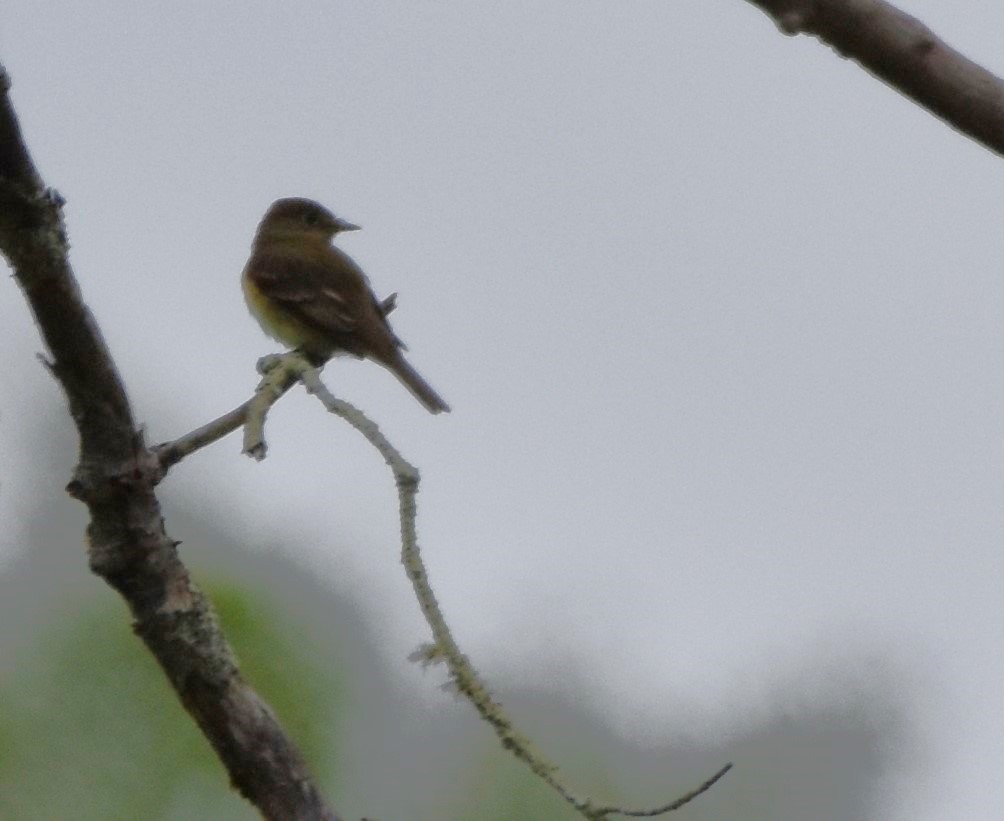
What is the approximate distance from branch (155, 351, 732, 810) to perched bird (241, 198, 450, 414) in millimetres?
4272

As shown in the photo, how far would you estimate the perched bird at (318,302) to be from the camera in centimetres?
781

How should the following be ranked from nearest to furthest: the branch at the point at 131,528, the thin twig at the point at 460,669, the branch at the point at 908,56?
1. the branch at the point at 908,56
2. the thin twig at the point at 460,669
3. the branch at the point at 131,528

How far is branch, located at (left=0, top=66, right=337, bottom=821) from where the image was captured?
260cm

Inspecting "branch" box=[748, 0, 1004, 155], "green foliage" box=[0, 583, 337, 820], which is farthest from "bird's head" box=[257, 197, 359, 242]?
"branch" box=[748, 0, 1004, 155]

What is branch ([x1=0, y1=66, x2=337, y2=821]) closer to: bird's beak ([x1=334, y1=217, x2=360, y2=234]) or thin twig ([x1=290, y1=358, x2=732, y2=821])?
thin twig ([x1=290, y1=358, x2=732, y2=821])

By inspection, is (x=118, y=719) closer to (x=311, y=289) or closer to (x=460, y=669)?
(x=311, y=289)

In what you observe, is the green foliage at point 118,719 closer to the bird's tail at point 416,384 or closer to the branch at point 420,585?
the bird's tail at point 416,384

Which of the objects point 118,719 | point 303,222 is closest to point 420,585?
point 303,222

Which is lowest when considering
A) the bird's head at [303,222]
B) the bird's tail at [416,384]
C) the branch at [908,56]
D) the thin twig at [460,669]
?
the thin twig at [460,669]

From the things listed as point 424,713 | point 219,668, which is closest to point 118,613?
point 424,713

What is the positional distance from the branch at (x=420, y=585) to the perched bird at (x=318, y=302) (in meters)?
4.27

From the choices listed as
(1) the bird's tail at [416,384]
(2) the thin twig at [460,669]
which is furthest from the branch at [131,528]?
(1) the bird's tail at [416,384]

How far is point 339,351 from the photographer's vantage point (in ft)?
26.4

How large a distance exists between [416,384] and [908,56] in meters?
5.72
